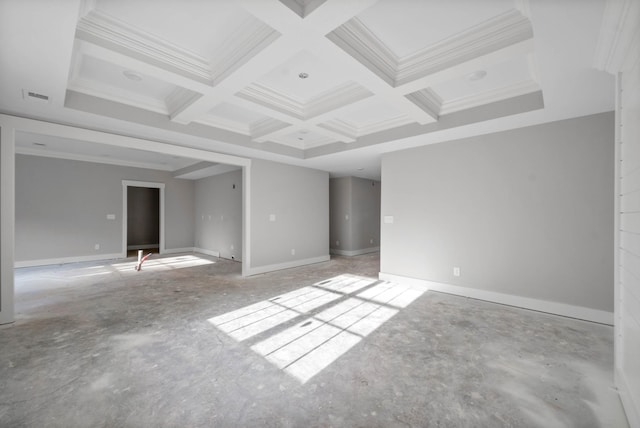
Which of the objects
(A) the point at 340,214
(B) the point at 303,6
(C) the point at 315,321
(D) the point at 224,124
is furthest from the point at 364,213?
(B) the point at 303,6

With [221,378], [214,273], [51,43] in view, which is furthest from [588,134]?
[214,273]

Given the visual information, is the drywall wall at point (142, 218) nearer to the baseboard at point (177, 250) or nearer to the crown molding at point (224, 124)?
the baseboard at point (177, 250)

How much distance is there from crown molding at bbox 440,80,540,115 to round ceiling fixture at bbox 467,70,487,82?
1.47 feet

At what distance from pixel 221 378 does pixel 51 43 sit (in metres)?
2.80

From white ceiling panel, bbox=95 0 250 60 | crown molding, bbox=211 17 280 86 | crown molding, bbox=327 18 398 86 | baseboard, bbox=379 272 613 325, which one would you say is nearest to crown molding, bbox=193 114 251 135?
crown molding, bbox=211 17 280 86

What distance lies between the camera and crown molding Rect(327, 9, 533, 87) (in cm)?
202

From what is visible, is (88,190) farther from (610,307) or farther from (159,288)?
(610,307)

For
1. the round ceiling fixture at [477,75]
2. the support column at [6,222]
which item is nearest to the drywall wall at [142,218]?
the support column at [6,222]

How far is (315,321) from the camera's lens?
311 cm

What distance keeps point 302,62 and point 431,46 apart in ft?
3.95

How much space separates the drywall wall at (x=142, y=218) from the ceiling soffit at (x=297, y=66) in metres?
7.73

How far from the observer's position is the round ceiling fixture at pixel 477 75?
272 centimetres

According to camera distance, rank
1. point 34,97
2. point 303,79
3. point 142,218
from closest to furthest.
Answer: point 34,97
point 303,79
point 142,218

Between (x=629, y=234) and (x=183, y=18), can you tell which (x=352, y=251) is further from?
(x=183, y=18)
